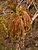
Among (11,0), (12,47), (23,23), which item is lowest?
(12,47)

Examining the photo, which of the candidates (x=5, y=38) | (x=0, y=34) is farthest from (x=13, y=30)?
(x=5, y=38)

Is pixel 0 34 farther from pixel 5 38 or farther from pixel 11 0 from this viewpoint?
pixel 11 0

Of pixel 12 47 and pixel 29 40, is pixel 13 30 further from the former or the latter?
pixel 29 40

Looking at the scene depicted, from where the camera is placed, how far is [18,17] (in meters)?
3.32

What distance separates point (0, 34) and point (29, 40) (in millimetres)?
1070

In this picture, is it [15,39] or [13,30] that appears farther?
[15,39]

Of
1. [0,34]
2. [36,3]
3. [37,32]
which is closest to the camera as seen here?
[0,34]

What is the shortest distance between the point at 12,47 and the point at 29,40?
0.88 m

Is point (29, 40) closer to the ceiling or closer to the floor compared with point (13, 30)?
closer to the floor

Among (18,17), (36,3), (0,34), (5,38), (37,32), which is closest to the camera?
(18,17)

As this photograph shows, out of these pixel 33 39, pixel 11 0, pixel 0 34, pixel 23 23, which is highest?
pixel 11 0

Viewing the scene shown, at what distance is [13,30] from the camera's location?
3398 millimetres

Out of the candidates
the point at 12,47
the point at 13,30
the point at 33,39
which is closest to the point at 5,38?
the point at 12,47

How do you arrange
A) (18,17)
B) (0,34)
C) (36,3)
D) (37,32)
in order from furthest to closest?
(37,32), (36,3), (0,34), (18,17)
